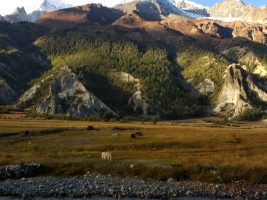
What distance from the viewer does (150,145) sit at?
92.8 meters

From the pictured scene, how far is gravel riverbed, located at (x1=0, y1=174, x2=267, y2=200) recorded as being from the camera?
4841 cm

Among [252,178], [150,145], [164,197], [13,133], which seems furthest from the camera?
[13,133]

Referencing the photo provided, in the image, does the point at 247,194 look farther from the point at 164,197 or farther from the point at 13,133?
the point at 13,133

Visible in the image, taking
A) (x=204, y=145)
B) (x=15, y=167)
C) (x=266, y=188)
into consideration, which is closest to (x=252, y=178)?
(x=266, y=188)

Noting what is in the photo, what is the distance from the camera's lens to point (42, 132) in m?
124

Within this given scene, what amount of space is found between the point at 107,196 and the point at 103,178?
6.66 meters

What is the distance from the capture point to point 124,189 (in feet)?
→ 164

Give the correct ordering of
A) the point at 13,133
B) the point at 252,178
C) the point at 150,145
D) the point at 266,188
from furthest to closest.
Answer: the point at 13,133, the point at 150,145, the point at 252,178, the point at 266,188

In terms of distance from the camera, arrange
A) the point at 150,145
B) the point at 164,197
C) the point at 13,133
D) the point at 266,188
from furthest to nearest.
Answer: the point at 13,133 < the point at 150,145 < the point at 266,188 < the point at 164,197

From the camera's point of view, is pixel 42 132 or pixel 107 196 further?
pixel 42 132

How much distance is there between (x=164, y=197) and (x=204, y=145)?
47.5 m

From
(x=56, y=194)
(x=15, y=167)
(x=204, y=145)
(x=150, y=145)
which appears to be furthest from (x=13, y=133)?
(x=56, y=194)

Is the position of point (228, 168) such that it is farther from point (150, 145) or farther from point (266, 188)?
point (150, 145)

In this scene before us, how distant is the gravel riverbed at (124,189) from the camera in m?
48.4
